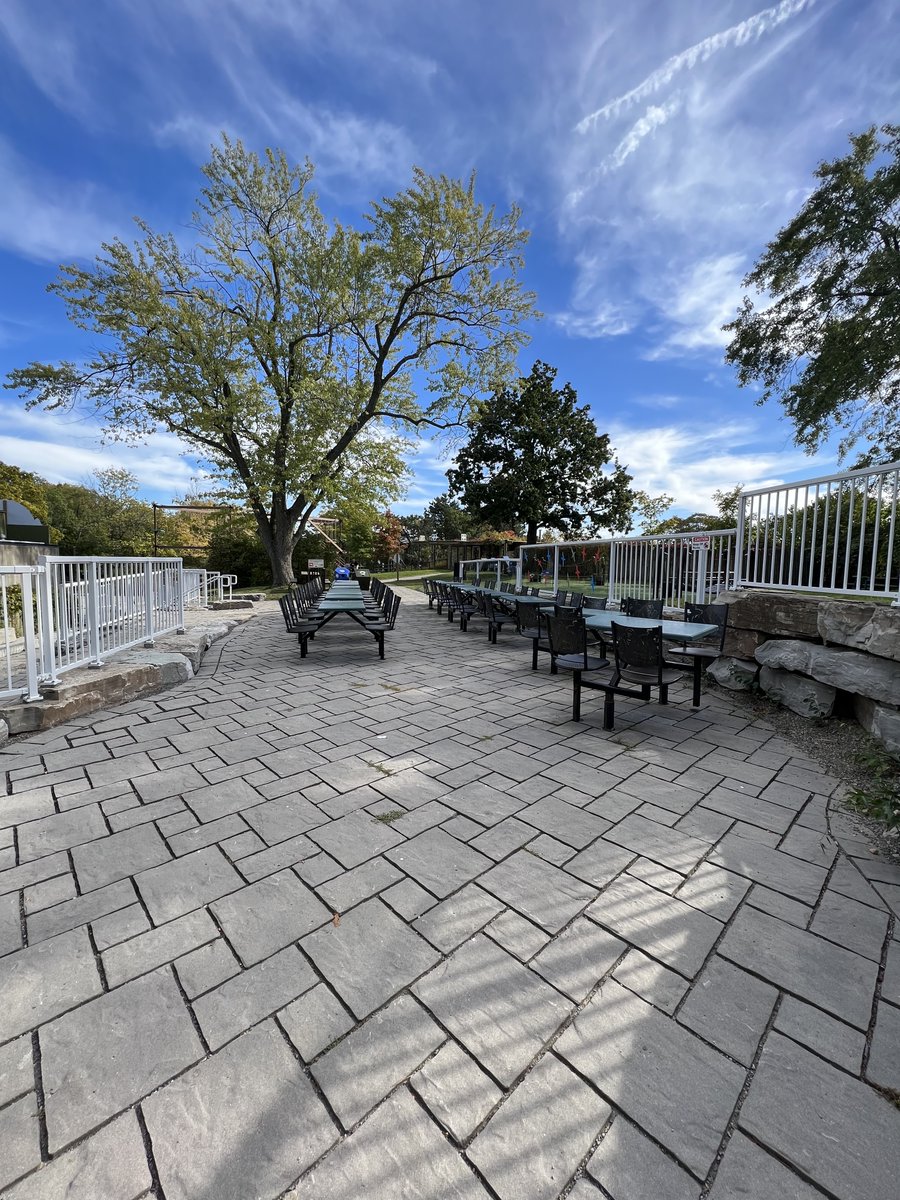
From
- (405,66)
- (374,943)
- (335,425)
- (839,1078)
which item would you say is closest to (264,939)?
(374,943)

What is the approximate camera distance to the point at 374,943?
168 centimetres

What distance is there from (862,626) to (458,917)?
3530 millimetres

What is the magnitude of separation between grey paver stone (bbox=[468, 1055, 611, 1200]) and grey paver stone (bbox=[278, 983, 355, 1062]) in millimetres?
468

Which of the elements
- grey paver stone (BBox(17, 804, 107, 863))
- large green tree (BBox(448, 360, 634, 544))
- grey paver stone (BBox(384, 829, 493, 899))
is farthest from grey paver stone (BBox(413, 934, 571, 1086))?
large green tree (BBox(448, 360, 634, 544))

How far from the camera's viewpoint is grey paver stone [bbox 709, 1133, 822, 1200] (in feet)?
3.29

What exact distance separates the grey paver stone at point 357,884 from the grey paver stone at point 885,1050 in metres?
1.55

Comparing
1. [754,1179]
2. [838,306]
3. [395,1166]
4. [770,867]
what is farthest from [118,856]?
[838,306]

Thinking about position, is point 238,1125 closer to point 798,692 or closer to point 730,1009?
point 730,1009

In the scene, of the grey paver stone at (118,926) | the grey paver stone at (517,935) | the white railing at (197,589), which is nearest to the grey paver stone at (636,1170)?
the grey paver stone at (517,935)

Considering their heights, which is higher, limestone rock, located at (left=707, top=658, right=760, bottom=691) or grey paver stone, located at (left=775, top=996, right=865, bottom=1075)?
limestone rock, located at (left=707, top=658, right=760, bottom=691)

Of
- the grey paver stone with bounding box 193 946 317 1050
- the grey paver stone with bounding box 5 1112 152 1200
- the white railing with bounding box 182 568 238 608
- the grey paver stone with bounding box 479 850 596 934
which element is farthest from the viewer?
the white railing with bounding box 182 568 238 608

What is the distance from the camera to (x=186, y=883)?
1986mm

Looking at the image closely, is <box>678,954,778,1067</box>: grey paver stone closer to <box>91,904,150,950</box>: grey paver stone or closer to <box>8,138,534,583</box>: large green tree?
<box>91,904,150,950</box>: grey paver stone

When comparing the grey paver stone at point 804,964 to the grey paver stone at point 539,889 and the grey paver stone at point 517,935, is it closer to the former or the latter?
the grey paver stone at point 539,889
